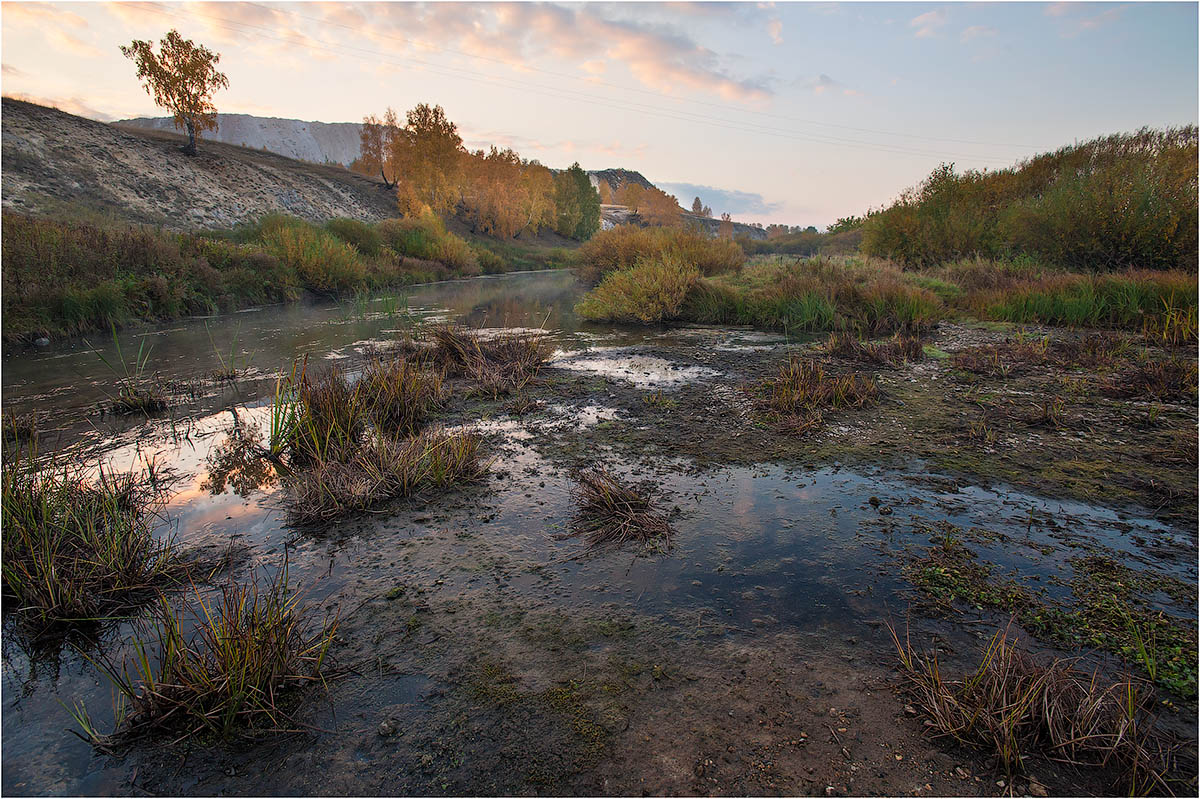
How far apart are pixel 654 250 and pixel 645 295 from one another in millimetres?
7093

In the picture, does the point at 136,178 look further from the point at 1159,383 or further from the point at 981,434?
the point at 1159,383

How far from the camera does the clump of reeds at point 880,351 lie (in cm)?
870

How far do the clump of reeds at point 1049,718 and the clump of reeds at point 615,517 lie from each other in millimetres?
1753

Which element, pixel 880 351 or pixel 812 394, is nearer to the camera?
pixel 812 394

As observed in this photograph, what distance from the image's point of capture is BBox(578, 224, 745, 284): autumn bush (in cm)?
1986

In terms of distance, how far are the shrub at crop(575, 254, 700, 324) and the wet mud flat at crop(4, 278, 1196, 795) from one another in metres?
8.45

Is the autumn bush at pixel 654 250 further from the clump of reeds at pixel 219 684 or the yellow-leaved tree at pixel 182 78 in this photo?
the yellow-leaved tree at pixel 182 78

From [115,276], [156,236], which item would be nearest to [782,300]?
[115,276]

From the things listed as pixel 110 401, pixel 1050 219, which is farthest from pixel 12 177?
pixel 1050 219

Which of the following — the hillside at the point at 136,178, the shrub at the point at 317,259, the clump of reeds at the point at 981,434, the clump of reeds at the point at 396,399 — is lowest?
the clump of reeds at the point at 981,434

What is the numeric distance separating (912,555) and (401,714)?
3.01 meters

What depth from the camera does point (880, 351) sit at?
8938mm

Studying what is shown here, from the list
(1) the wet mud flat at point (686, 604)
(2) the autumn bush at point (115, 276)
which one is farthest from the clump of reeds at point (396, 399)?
(2) the autumn bush at point (115, 276)

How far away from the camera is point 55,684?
2379mm
